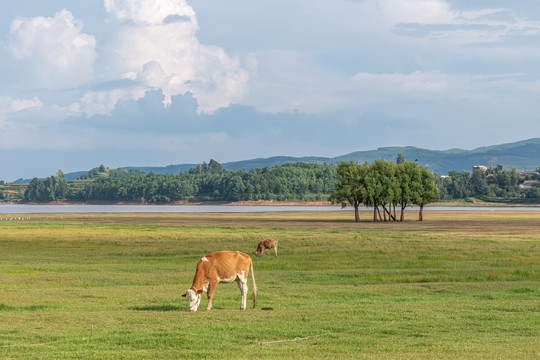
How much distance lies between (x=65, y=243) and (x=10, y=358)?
161 ft

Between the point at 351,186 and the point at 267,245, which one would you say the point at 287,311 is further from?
the point at 351,186

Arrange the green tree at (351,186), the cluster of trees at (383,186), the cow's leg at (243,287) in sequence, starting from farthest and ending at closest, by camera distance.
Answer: the green tree at (351,186) → the cluster of trees at (383,186) → the cow's leg at (243,287)

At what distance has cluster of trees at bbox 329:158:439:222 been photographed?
121625 millimetres

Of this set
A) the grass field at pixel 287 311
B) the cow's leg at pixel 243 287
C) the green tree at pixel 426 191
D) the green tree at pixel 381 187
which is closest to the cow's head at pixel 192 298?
the grass field at pixel 287 311

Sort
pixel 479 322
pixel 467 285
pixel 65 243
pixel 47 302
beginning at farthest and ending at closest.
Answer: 1. pixel 65 243
2. pixel 467 285
3. pixel 47 302
4. pixel 479 322

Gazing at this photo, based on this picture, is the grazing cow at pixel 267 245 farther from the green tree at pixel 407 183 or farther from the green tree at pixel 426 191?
the green tree at pixel 426 191

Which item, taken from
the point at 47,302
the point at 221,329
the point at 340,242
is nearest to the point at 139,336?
the point at 221,329

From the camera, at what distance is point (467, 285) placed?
2959 centimetres

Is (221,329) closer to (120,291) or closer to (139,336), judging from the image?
(139,336)

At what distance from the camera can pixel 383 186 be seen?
401ft

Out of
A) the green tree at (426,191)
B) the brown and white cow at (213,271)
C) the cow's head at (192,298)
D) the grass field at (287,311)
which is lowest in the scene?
the grass field at (287,311)

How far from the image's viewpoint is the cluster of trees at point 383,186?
4788 inches

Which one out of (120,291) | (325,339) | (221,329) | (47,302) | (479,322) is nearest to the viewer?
(325,339)

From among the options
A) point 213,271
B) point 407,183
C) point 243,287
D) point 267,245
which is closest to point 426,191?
point 407,183
